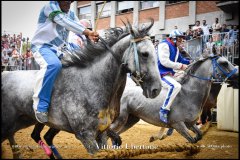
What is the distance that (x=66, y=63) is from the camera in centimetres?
505

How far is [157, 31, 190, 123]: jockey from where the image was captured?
7.27m

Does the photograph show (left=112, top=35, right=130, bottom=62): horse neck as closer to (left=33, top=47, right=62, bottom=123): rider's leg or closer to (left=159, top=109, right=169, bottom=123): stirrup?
(left=33, top=47, right=62, bottom=123): rider's leg

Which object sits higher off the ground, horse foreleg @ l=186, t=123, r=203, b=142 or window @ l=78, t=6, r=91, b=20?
window @ l=78, t=6, r=91, b=20

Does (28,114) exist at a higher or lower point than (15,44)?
lower

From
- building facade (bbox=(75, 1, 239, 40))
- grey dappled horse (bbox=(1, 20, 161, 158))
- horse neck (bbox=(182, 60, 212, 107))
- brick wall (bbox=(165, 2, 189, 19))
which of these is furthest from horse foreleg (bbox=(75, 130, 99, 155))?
brick wall (bbox=(165, 2, 189, 19))

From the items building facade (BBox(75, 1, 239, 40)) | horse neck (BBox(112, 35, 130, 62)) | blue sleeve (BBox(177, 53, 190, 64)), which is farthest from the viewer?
building facade (BBox(75, 1, 239, 40))

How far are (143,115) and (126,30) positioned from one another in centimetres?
337

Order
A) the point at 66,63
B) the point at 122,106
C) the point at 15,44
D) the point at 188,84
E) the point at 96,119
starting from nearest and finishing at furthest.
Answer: the point at 96,119, the point at 66,63, the point at 188,84, the point at 122,106, the point at 15,44

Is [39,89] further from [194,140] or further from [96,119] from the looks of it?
[194,140]

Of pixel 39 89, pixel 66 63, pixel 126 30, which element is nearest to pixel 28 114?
pixel 39 89

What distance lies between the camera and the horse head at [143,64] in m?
4.58

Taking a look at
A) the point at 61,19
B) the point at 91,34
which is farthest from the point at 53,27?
the point at 91,34

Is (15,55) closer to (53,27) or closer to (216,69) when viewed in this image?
(216,69)

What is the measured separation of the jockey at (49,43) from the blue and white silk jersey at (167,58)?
2.93m
